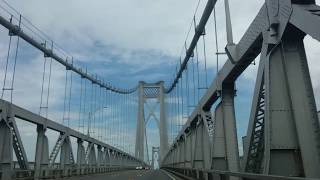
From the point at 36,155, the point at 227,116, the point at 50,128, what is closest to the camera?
the point at 227,116

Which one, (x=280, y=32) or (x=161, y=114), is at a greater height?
(x=161, y=114)

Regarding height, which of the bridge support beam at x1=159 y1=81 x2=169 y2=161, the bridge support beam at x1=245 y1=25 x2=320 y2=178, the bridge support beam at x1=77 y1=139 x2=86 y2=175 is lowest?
the bridge support beam at x1=245 y1=25 x2=320 y2=178

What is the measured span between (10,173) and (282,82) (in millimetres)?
20010

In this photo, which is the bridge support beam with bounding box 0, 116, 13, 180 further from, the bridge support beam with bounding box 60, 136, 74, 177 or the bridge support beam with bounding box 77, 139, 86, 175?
the bridge support beam with bounding box 77, 139, 86, 175

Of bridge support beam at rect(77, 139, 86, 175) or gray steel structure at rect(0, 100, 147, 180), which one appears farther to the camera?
bridge support beam at rect(77, 139, 86, 175)

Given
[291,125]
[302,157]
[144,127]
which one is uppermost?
[144,127]

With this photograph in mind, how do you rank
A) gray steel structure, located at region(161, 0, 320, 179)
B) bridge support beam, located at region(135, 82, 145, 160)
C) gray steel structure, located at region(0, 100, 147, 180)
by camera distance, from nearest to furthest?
→ 1. gray steel structure, located at region(161, 0, 320, 179)
2. gray steel structure, located at region(0, 100, 147, 180)
3. bridge support beam, located at region(135, 82, 145, 160)

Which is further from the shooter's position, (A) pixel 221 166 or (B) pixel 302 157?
(A) pixel 221 166

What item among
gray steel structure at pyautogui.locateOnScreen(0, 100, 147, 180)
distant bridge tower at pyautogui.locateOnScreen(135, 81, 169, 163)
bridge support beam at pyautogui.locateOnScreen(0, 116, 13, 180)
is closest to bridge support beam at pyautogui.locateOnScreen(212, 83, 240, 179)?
gray steel structure at pyautogui.locateOnScreen(0, 100, 147, 180)

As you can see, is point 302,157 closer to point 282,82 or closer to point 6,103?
point 282,82

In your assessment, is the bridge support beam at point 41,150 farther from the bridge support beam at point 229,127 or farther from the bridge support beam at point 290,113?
the bridge support beam at point 290,113

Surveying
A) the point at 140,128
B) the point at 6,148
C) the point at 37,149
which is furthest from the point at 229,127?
the point at 140,128

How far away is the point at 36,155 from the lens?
1348 inches

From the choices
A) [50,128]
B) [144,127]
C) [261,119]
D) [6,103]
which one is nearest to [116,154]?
[144,127]
